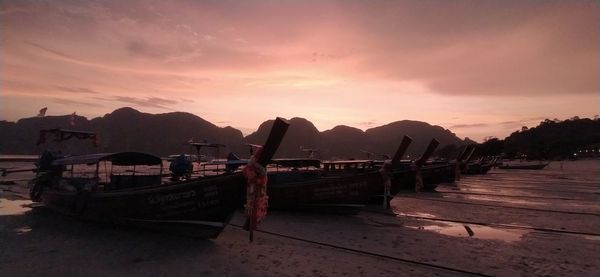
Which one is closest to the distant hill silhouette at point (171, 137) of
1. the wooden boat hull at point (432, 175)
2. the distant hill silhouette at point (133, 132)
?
the distant hill silhouette at point (133, 132)

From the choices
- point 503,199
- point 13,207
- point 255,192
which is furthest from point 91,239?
point 503,199

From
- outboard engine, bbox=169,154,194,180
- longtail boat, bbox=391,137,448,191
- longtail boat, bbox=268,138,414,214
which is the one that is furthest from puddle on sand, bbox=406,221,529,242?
outboard engine, bbox=169,154,194,180

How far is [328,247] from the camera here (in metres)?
9.74

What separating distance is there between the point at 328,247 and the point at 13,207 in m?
15.8

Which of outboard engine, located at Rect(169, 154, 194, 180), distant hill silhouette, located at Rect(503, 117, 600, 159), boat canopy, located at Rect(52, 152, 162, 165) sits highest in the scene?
distant hill silhouette, located at Rect(503, 117, 600, 159)

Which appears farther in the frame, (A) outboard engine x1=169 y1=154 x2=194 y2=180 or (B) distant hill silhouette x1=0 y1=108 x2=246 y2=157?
(B) distant hill silhouette x1=0 y1=108 x2=246 y2=157

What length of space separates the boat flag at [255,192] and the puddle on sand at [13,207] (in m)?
12.7

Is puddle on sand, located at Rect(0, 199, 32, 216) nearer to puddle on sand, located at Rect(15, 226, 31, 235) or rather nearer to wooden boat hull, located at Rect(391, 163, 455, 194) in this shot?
puddle on sand, located at Rect(15, 226, 31, 235)

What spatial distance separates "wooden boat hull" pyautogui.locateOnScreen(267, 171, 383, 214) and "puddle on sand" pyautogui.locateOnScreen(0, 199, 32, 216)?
36.1 ft

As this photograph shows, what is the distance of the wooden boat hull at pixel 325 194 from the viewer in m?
14.5

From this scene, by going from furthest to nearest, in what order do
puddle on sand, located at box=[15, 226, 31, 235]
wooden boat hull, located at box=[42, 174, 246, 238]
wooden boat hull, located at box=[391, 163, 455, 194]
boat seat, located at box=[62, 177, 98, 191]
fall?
wooden boat hull, located at box=[391, 163, 455, 194]
boat seat, located at box=[62, 177, 98, 191]
puddle on sand, located at box=[15, 226, 31, 235]
wooden boat hull, located at box=[42, 174, 246, 238]

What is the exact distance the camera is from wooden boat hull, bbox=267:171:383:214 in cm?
1452

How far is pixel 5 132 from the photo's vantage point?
121 m

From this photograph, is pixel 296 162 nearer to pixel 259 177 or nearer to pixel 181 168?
pixel 181 168
